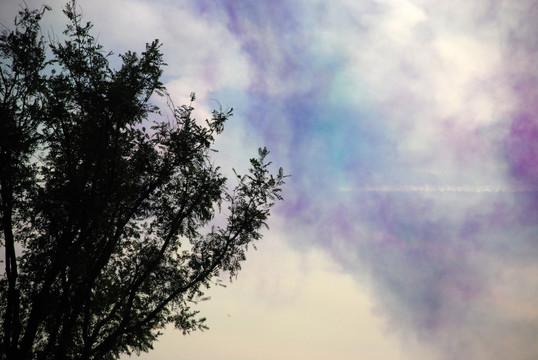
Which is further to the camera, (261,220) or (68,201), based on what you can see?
(261,220)

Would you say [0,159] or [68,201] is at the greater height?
[0,159]

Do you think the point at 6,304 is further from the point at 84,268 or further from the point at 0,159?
the point at 0,159

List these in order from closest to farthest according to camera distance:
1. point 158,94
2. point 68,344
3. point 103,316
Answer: point 68,344, point 158,94, point 103,316

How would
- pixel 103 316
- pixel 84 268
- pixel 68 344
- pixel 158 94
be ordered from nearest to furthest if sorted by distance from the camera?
pixel 84 268, pixel 68 344, pixel 158 94, pixel 103 316

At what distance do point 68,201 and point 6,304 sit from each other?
221 inches

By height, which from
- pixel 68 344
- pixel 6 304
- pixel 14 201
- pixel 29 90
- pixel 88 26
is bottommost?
pixel 68 344

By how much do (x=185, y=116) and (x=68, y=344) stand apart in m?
10.9

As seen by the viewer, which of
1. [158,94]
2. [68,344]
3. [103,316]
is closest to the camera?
[68,344]

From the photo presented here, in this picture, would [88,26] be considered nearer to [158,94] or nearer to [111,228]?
[158,94]

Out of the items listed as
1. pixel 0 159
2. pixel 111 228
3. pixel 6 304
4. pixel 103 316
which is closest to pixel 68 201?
pixel 111 228

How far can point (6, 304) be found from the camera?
17.1 m

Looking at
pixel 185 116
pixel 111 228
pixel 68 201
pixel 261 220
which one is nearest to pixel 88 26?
pixel 185 116

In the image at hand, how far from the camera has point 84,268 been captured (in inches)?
618

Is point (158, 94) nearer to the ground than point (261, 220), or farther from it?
farther from it
